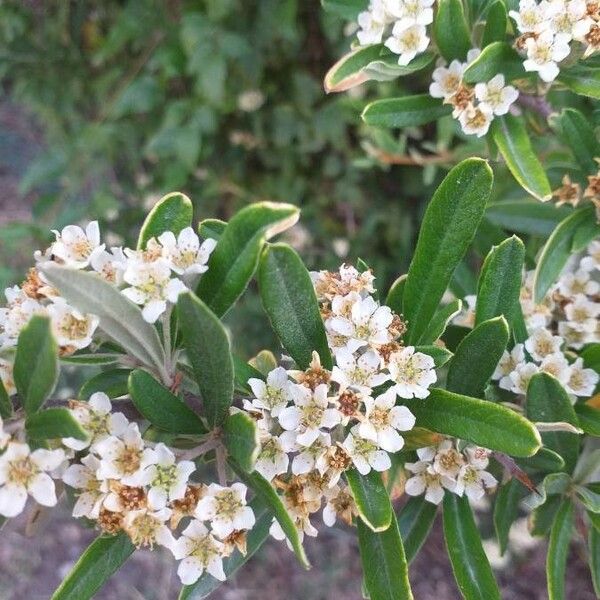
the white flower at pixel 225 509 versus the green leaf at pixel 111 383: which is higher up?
the green leaf at pixel 111 383

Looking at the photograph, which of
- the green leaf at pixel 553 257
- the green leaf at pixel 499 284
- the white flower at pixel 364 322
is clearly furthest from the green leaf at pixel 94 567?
the green leaf at pixel 553 257

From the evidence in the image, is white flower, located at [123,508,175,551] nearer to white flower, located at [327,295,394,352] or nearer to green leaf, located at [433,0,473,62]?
white flower, located at [327,295,394,352]

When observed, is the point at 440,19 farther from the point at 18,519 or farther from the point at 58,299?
the point at 18,519

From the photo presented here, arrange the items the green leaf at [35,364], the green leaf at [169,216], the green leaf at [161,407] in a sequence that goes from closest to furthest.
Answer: the green leaf at [35,364] → the green leaf at [161,407] → the green leaf at [169,216]

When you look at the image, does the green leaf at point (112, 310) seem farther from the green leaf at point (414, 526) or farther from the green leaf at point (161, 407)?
the green leaf at point (414, 526)

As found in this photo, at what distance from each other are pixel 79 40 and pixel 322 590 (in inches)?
86.1

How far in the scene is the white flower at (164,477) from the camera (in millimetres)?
748

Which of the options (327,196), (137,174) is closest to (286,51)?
(327,196)

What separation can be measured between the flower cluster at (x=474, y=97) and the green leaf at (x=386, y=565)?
0.60 meters

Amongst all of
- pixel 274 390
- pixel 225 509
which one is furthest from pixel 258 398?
pixel 225 509

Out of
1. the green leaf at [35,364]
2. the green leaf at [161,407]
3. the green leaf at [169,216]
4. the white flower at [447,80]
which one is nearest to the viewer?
the green leaf at [35,364]

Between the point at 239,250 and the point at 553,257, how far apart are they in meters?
0.56

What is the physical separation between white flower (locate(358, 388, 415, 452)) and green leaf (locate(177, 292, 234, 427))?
16cm

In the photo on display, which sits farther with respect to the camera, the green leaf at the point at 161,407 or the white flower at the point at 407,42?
the white flower at the point at 407,42
